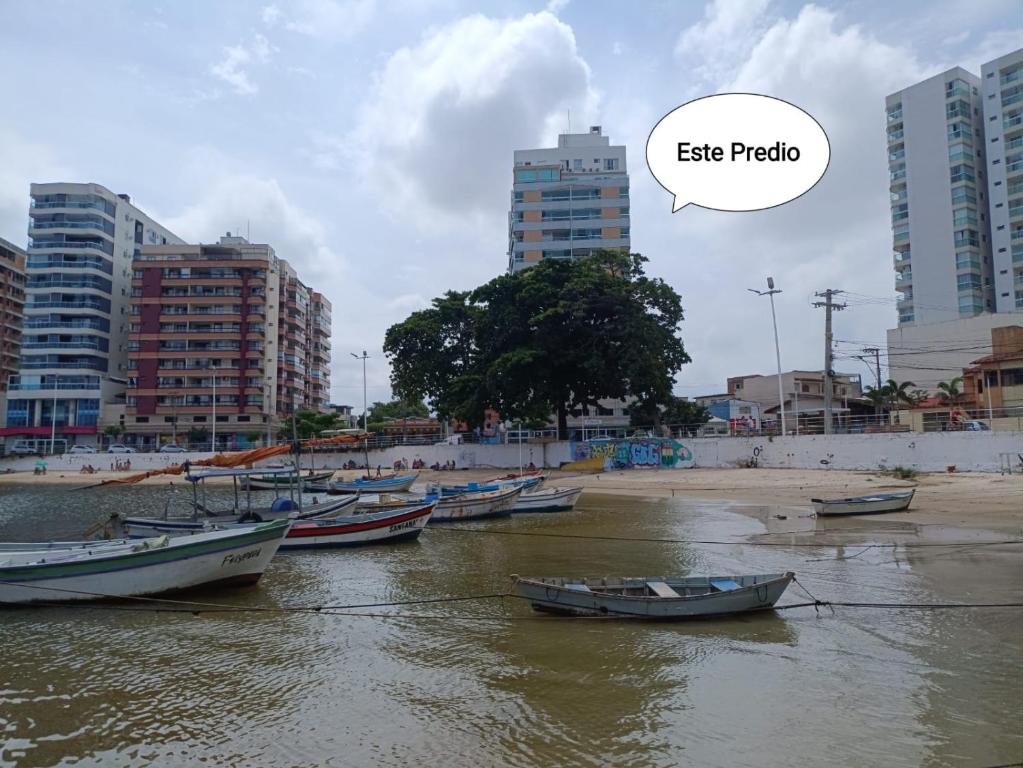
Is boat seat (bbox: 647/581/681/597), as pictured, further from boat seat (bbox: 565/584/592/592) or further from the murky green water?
boat seat (bbox: 565/584/592/592)

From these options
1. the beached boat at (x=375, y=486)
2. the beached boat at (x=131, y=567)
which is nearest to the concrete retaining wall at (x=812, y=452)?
the beached boat at (x=375, y=486)

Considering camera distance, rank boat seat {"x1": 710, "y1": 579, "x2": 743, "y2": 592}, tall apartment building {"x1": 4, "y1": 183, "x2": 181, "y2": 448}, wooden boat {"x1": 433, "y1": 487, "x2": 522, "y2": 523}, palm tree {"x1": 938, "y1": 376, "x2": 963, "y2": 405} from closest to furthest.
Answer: boat seat {"x1": 710, "y1": 579, "x2": 743, "y2": 592} < wooden boat {"x1": 433, "y1": 487, "x2": 522, "y2": 523} < palm tree {"x1": 938, "y1": 376, "x2": 963, "y2": 405} < tall apartment building {"x1": 4, "y1": 183, "x2": 181, "y2": 448}

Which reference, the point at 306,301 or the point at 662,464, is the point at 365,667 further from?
the point at 306,301

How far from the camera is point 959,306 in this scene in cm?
7462

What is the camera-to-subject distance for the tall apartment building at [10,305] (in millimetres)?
89438

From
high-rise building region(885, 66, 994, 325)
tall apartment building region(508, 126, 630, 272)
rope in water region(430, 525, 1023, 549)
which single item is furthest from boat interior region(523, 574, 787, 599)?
high-rise building region(885, 66, 994, 325)

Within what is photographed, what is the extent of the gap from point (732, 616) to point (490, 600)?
496 centimetres

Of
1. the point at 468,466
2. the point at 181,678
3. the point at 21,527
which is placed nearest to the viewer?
the point at 181,678

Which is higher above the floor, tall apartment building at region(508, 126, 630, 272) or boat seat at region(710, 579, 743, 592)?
tall apartment building at region(508, 126, 630, 272)

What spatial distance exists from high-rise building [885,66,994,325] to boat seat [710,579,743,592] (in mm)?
75026

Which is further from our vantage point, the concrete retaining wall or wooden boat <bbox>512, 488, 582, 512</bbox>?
the concrete retaining wall

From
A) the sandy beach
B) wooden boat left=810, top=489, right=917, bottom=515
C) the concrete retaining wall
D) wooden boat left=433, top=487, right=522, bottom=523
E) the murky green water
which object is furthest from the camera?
the concrete retaining wall

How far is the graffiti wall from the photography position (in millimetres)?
48281

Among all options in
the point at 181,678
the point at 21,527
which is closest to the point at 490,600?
the point at 181,678
